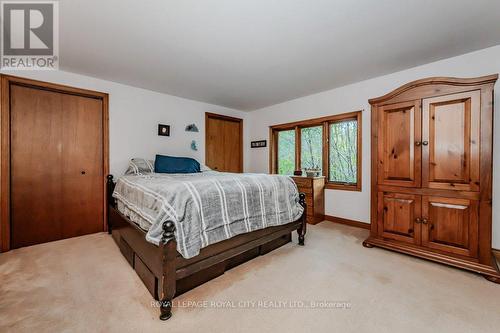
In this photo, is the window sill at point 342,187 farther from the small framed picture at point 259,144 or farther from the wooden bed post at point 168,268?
the wooden bed post at point 168,268

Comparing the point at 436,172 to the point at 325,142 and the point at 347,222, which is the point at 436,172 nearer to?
the point at 347,222

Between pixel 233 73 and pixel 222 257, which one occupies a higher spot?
pixel 233 73

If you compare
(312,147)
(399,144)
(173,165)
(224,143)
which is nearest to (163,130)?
(173,165)

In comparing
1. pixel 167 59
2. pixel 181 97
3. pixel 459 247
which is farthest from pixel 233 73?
pixel 459 247

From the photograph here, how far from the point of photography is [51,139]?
2.82 m

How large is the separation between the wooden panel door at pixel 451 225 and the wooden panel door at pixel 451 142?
0.16 m

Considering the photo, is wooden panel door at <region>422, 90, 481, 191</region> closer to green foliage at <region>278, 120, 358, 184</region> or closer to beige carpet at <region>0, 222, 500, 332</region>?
beige carpet at <region>0, 222, 500, 332</region>

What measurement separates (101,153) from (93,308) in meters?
2.32

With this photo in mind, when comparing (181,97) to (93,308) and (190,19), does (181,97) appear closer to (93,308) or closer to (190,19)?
(190,19)

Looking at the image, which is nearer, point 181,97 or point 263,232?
point 263,232

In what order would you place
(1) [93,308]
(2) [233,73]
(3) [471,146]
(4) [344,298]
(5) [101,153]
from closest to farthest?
(1) [93,308] < (4) [344,298] < (3) [471,146] < (2) [233,73] < (5) [101,153]

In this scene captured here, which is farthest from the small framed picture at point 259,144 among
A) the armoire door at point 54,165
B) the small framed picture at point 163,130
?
the armoire door at point 54,165

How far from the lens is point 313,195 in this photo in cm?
360

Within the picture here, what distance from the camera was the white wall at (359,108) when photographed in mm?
2354
